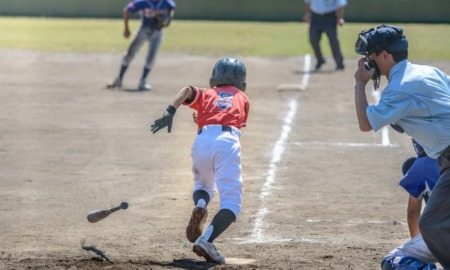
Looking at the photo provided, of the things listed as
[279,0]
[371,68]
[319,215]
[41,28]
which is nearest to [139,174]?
[319,215]

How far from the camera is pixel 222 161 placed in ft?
28.1

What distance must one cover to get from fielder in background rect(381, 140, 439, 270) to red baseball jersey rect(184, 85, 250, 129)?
1.52m

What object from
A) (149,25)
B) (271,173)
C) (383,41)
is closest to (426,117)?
(383,41)

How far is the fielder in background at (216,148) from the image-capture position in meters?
8.41

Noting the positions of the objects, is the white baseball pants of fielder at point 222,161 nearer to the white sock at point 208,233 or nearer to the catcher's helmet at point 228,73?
the white sock at point 208,233

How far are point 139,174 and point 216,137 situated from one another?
4452mm

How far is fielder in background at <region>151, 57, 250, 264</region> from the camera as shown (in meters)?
8.41

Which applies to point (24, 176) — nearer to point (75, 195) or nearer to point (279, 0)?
point (75, 195)

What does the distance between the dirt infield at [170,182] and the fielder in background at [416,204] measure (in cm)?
67

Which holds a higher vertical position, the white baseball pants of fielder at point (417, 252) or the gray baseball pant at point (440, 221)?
the gray baseball pant at point (440, 221)

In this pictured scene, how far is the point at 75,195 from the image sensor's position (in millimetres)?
11586

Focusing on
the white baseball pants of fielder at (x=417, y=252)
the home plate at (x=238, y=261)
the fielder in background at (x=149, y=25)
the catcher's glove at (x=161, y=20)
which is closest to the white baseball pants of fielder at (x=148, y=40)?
the fielder in background at (x=149, y=25)

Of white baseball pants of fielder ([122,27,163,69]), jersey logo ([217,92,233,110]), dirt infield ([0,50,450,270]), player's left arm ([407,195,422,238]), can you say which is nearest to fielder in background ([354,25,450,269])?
player's left arm ([407,195,422,238])

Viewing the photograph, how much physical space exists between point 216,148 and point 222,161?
123 millimetres
